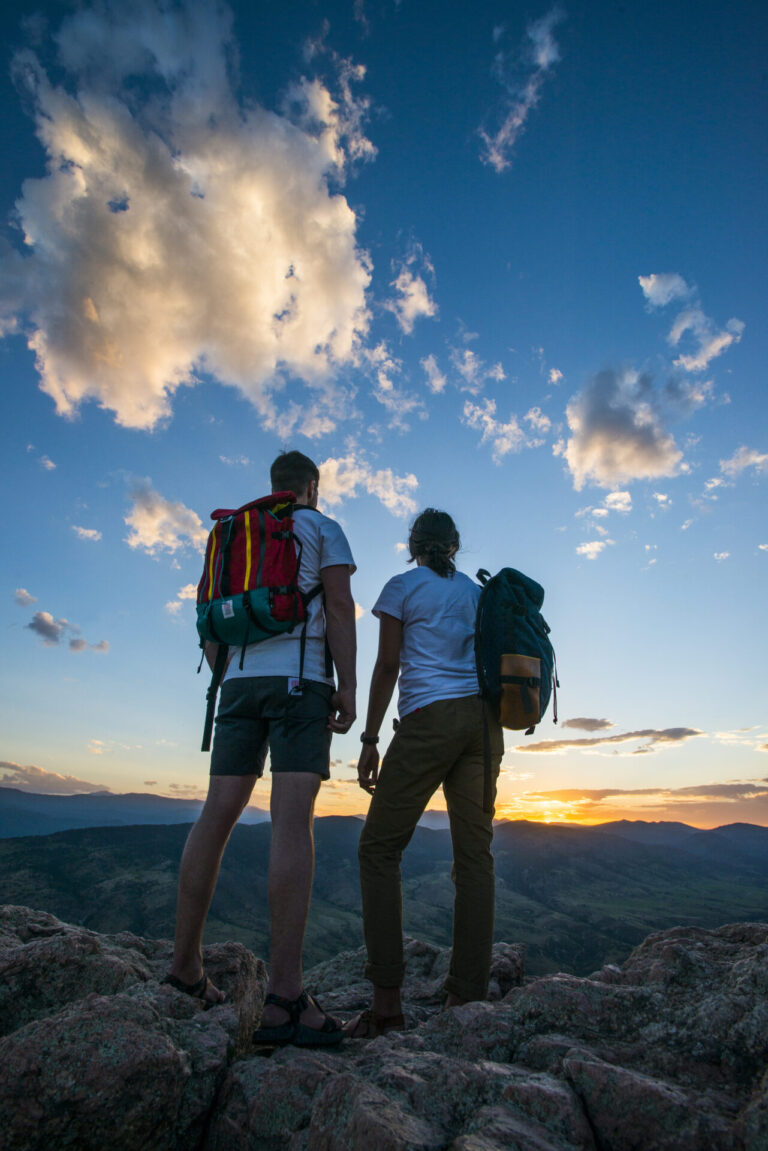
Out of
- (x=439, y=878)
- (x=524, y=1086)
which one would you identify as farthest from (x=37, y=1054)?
(x=439, y=878)

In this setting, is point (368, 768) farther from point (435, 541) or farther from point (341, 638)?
point (435, 541)

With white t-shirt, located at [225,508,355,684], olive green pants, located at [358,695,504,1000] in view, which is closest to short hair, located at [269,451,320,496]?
white t-shirt, located at [225,508,355,684]

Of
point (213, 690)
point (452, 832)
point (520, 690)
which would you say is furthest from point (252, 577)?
point (452, 832)

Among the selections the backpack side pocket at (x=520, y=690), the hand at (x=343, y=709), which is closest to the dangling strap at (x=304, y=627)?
the hand at (x=343, y=709)

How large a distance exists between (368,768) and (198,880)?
1210 millimetres

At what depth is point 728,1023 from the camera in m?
2.15

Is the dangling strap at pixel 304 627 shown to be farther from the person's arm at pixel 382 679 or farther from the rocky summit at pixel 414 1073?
the rocky summit at pixel 414 1073

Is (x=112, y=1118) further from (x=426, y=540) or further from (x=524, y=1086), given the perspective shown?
(x=426, y=540)

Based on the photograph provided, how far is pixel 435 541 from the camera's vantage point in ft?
13.4

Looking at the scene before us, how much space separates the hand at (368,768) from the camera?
3588mm

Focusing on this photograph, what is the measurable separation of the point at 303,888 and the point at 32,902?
62154 mm

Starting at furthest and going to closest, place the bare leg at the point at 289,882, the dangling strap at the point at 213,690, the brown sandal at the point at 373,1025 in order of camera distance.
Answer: the dangling strap at the point at 213,690
the brown sandal at the point at 373,1025
the bare leg at the point at 289,882

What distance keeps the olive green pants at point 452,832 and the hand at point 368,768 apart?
0.22 m

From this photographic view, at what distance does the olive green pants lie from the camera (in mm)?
3127
